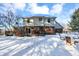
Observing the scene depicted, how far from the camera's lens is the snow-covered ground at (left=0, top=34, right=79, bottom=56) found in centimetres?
150

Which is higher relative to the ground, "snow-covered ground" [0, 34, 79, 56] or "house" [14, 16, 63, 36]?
"house" [14, 16, 63, 36]

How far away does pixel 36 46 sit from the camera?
153cm

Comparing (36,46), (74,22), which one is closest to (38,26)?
(36,46)

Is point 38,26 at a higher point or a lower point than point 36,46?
higher

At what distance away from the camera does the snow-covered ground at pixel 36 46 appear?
1.50 meters

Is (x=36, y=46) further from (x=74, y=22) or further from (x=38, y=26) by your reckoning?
(x=74, y=22)

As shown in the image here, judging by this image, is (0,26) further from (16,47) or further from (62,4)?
(62,4)

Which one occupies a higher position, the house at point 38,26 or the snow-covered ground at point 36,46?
the house at point 38,26

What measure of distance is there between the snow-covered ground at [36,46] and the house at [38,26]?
5 centimetres

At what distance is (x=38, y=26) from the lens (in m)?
1.54

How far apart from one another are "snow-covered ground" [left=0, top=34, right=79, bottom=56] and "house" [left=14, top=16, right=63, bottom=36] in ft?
0.16

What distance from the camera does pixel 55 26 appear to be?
60.4 inches

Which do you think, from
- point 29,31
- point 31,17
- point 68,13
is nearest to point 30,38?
point 29,31

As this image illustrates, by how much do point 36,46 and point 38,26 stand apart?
7.4 inches
